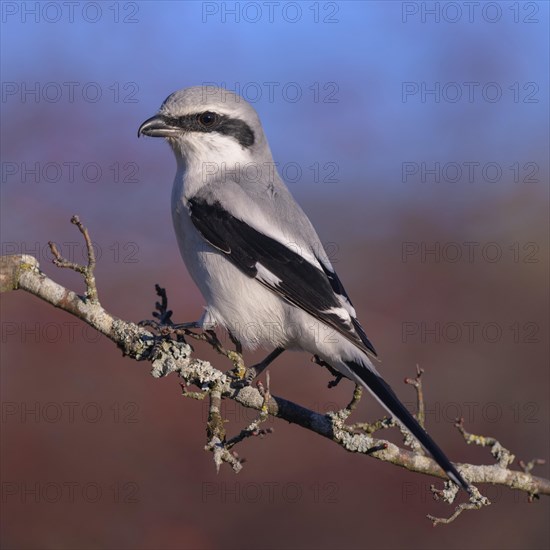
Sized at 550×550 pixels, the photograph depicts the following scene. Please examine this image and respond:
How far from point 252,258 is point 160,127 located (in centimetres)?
67

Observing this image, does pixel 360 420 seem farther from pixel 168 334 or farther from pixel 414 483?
pixel 168 334

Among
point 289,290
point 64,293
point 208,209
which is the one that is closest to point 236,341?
point 289,290

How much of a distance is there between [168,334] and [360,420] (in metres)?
1.34

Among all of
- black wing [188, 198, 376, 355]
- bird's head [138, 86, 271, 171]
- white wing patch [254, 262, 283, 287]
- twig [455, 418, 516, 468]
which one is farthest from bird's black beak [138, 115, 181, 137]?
twig [455, 418, 516, 468]

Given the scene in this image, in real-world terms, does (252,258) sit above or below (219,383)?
above

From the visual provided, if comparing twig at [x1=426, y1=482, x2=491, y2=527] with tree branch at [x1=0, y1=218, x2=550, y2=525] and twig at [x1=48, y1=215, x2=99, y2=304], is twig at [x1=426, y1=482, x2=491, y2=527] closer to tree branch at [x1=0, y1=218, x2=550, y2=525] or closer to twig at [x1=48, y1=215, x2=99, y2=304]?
tree branch at [x1=0, y1=218, x2=550, y2=525]

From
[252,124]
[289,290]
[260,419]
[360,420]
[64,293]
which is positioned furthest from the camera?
[360,420]

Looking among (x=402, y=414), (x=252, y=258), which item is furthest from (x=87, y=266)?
(x=402, y=414)

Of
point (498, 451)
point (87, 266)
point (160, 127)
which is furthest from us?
point (160, 127)

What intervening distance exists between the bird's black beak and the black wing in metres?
0.39

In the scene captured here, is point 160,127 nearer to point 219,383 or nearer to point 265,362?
point 265,362

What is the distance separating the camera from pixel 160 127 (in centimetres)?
300

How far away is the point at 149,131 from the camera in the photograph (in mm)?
2984

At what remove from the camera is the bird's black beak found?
2986mm
